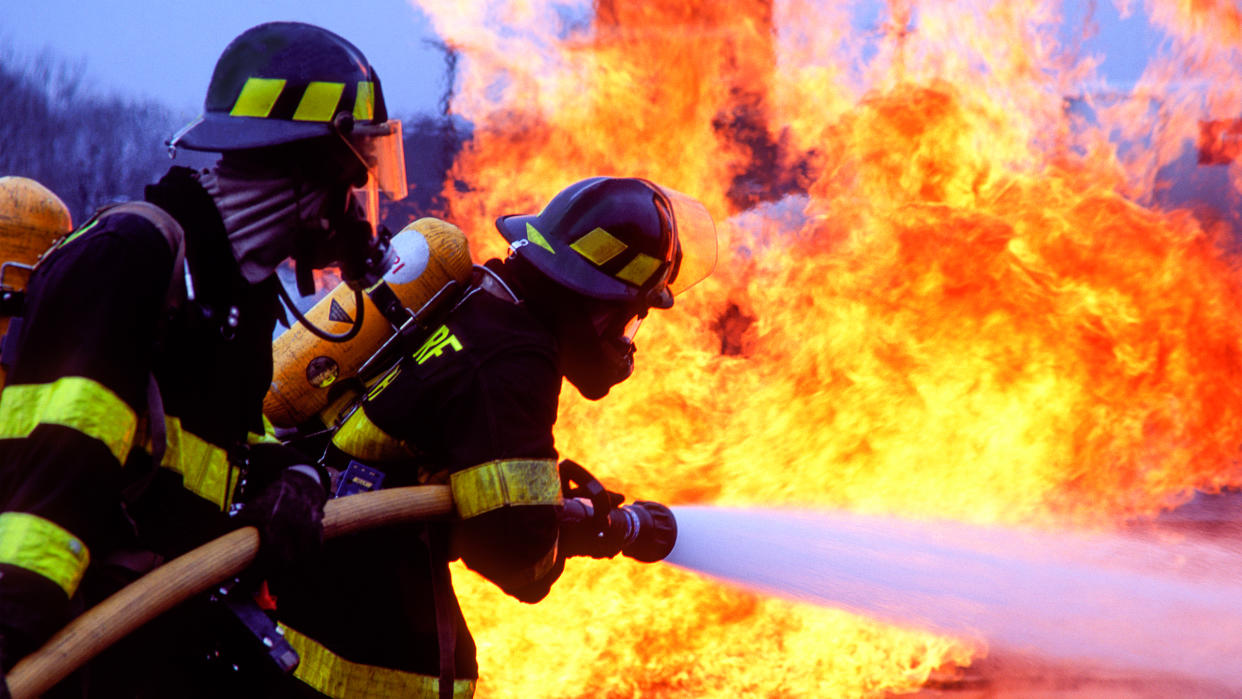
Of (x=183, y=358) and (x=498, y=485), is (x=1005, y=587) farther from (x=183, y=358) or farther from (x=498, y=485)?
(x=183, y=358)

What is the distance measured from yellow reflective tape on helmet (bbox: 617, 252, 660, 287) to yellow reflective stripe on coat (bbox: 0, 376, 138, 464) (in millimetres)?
1536

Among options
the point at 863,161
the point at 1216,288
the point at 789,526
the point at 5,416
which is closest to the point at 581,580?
the point at 789,526

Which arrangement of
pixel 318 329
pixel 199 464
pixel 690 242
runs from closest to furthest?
pixel 199 464, pixel 318 329, pixel 690 242

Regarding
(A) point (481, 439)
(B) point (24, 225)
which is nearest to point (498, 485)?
(A) point (481, 439)

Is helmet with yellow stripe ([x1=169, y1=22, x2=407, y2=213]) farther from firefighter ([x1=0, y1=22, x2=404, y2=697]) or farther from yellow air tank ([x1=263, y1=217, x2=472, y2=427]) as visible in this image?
yellow air tank ([x1=263, y1=217, x2=472, y2=427])

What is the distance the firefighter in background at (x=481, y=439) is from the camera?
7.81 feet

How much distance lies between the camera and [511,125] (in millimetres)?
6305

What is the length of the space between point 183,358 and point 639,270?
1.37 m

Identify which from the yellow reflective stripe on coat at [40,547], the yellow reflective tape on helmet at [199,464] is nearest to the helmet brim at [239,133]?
the yellow reflective tape on helmet at [199,464]

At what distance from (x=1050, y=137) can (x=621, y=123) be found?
2.43m

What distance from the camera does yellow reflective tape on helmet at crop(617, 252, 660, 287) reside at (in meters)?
2.80

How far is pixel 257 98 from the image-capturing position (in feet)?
6.57

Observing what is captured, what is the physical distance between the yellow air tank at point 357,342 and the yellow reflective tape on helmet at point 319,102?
2.82 ft

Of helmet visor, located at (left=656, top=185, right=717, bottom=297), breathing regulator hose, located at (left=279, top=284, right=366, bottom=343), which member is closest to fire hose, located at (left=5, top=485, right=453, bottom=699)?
breathing regulator hose, located at (left=279, top=284, right=366, bottom=343)
